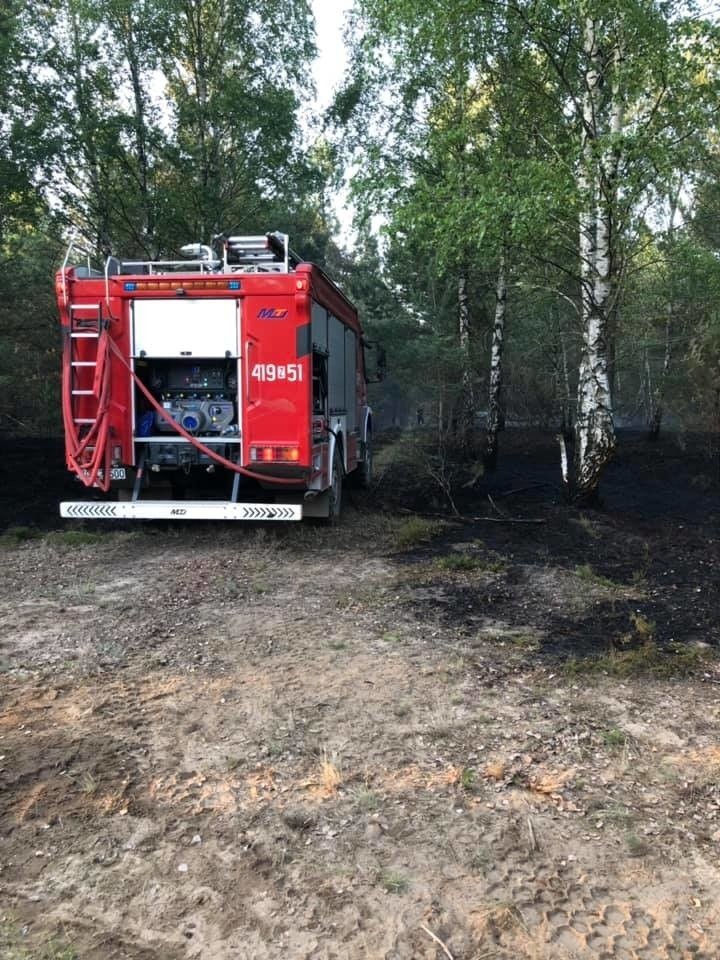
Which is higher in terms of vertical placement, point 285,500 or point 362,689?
point 285,500

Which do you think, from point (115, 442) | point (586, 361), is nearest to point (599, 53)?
point (586, 361)

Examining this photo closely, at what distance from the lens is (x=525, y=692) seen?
4242mm

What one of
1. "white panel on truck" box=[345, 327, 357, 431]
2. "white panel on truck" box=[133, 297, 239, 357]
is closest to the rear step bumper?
"white panel on truck" box=[133, 297, 239, 357]

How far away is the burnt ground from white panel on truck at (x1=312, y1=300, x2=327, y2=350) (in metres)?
3.01

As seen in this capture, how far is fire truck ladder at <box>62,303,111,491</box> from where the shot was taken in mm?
7844

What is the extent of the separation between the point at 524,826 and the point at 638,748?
3.29 ft

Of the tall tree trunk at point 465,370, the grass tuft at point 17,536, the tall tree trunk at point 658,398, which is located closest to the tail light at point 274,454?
the grass tuft at point 17,536

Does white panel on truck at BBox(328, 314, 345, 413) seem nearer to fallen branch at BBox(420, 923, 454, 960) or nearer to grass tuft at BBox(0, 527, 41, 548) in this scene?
grass tuft at BBox(0, 527, 41, 548)

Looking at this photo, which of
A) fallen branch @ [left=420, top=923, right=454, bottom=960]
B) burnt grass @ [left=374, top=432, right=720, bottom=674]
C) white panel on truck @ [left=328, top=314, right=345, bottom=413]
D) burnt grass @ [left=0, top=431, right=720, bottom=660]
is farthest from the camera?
white panel on truck @ [left=328, top=314, right=345, bottom=413]

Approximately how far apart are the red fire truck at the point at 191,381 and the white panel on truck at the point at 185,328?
1 cm

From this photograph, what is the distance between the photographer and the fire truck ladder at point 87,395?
7844 millimetres

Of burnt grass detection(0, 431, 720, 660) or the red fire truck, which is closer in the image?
burnt grass detection(0, 431, 720, 660)

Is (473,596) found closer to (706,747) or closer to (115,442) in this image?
(706,747)

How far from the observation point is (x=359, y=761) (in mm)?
3426
